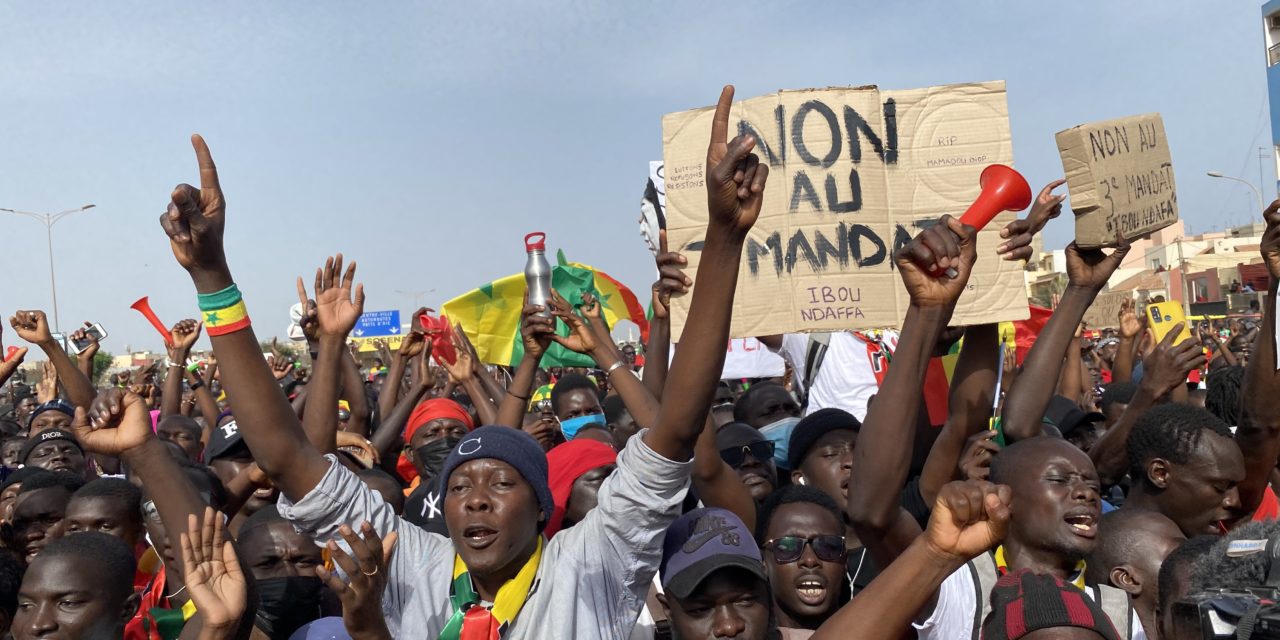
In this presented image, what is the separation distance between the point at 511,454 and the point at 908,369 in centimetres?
111

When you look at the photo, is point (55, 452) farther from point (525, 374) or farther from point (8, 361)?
point (525, 374)

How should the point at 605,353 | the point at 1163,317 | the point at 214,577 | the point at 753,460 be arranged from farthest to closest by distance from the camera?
1. the point at 1163,317
2. the point at 753,460
3. the point at 605,353
4. the point at 214,577

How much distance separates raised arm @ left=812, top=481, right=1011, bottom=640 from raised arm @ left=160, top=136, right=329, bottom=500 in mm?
1484

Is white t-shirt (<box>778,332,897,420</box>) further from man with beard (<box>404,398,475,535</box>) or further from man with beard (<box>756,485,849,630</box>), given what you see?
man with beard (<box>756,485,849,630</box>)

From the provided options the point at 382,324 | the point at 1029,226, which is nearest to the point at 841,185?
the point at 1029,226

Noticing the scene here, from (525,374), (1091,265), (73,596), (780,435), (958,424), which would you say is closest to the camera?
(73,596)

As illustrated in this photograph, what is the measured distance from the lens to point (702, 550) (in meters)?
3.08

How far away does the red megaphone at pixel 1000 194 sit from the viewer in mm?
3496

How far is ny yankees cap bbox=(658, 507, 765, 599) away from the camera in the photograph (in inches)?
119

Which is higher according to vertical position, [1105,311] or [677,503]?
[677,503]

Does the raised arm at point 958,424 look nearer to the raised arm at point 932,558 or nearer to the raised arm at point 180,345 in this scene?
the raised arm at point 932,558

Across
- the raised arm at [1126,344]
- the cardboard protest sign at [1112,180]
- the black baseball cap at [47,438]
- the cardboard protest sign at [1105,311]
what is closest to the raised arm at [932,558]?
the cardboard protest sign at [1112,180]

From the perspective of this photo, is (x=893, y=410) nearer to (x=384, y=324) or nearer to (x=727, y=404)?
(x=727, y=404)

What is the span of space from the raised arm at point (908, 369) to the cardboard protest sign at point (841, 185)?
1742mm
